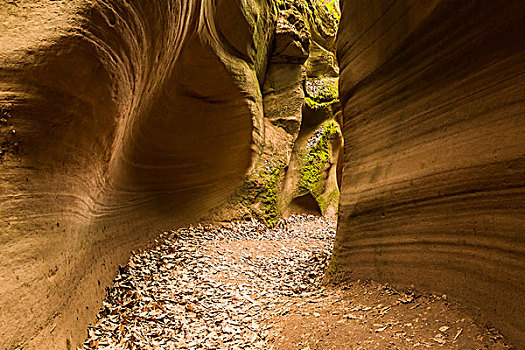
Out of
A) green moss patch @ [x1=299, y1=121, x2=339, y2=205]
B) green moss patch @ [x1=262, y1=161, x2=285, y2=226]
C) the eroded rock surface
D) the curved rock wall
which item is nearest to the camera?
the curved rock wall

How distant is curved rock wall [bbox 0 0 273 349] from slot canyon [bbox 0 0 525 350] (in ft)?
0.05

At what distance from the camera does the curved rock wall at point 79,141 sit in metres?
2.05

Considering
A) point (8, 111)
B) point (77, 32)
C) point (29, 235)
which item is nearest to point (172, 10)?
point (77, 32)

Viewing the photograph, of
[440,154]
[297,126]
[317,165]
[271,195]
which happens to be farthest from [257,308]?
[317,165]

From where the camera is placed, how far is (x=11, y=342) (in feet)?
6.40

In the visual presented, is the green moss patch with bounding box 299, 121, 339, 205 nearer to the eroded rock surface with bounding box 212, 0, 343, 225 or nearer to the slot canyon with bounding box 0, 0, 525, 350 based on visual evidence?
the eroded rock surface with bounding box 212, 0, 343, 225

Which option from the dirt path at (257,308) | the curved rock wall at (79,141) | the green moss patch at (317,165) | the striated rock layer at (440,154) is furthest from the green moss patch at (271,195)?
the striated rock layer at (440,154)

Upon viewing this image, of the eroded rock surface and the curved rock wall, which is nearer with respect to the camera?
the curved rock wall

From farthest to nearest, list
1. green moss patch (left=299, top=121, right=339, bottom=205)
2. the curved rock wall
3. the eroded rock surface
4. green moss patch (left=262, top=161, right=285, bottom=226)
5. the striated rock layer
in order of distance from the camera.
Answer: green moss patch (left=299, top=121, right=339, bottom=205)
the eroded rock surface
green moss patch (left=262, top=161, right=285, bottom=226)
the curved rock wall
the striated rock layer

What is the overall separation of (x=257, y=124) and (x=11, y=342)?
636cm

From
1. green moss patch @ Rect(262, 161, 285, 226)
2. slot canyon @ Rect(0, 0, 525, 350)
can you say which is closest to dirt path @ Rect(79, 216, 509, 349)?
slot canyon @ Rect(0, 0, 525, 350)

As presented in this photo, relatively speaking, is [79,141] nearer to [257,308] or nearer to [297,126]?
[257,308]

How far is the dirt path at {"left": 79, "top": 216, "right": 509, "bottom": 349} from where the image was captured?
2121mm

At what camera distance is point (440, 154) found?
2.46 m
